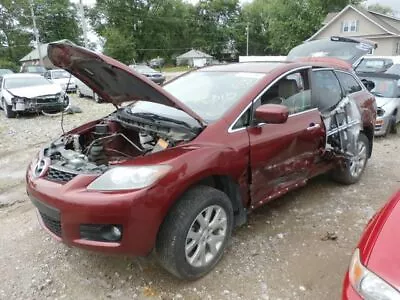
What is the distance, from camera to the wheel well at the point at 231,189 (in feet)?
10.1

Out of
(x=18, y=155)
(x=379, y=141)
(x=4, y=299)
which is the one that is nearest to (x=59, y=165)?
(x=4, y=299)

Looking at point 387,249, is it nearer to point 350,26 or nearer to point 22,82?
point 22,82

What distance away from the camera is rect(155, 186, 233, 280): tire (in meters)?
2.66

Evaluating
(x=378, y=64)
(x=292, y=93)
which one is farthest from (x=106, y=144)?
(x=378, y=64)

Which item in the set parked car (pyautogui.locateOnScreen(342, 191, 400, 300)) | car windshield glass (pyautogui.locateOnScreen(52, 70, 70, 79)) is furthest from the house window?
parked car (pyautogui.locateOnScreen(342, 191, 400, 300))

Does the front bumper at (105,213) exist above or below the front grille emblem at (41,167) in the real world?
below

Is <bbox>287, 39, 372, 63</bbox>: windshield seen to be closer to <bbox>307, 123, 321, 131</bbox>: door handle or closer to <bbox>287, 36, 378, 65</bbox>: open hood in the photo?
<bbox>287, 36, 378, 65</bbox>: open hood

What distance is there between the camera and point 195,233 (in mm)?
2818

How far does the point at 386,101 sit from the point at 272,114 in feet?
19.1

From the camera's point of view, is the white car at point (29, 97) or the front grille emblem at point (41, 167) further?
the white car at point (29, 97)

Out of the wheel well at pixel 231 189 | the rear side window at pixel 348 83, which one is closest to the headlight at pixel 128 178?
the wheel well at pixel 231 189

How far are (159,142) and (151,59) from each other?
196 feet

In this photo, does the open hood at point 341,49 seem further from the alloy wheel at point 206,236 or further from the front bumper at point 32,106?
the front bumper at point 32,106

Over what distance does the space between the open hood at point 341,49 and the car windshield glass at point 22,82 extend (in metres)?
8.15
